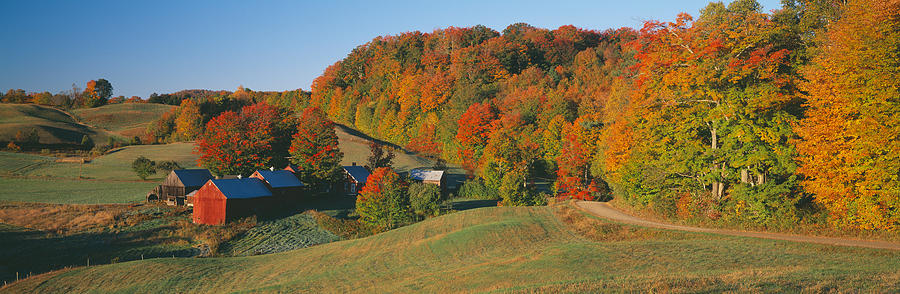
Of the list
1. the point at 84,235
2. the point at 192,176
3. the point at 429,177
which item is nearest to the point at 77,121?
the point at 192,176

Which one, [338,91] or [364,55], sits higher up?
[364,55]

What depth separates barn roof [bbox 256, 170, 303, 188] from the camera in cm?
5197

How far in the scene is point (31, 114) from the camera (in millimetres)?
110312

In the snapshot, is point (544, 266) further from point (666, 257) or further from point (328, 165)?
point (328, 165)

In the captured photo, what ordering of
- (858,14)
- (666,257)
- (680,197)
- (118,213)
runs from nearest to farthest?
1. (666,257)
2. (858,14)
3. (680,197)
4. (118,213)

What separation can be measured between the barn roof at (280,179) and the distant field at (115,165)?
25.5 m

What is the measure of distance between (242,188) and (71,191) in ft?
81.3

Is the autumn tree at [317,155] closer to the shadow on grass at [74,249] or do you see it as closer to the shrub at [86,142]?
the shadow on grass at [74,249]

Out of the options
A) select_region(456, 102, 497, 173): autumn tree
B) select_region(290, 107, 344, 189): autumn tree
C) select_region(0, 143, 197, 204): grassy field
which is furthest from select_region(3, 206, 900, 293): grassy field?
select_region(456, 102, 497, 173): autumn tree

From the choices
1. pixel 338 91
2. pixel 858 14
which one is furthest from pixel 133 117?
pixel 858 14

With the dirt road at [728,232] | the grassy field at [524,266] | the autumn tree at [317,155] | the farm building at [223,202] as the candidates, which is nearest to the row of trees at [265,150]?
the autumn tree at [317,155]

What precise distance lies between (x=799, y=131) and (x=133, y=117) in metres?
144

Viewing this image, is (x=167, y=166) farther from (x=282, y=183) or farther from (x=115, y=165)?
(x=282, y=183)

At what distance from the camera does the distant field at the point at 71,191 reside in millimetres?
51000
